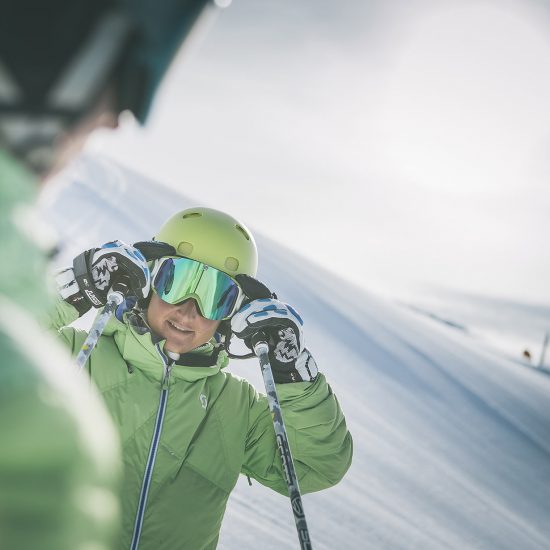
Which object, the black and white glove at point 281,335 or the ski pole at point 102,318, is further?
the black and white glove at point 281,335

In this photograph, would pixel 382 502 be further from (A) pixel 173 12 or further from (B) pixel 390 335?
(B) pixel 390 335

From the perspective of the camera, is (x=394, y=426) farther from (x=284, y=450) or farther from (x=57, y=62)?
(x=57, y=62)

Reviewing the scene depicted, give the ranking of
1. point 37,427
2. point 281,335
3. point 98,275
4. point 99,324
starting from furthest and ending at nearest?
point 281,335, point 98,275, point 99,324, point 37,427

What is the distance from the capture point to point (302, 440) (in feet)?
9.16

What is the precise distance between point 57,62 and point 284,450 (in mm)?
2190

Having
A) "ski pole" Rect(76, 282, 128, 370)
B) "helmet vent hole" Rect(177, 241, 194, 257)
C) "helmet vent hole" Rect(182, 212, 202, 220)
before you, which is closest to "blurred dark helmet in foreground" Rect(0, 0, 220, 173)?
"ski pole" Rect(76, 282, 128, 370)

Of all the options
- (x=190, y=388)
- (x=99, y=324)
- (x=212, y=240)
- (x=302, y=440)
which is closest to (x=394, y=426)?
(x=302, y=440)

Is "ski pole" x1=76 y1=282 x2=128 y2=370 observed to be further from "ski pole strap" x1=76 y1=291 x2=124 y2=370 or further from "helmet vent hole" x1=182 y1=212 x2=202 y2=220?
"helmet vent hole" x1=182 y1=212 x2=202 y2=220

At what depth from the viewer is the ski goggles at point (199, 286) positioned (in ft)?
9.61

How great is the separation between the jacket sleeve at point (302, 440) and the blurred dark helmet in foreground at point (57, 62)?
2.29 m

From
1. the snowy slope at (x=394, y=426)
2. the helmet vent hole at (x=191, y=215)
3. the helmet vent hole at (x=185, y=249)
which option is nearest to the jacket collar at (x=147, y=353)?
the helmet vent hole at (x=185, y=249)

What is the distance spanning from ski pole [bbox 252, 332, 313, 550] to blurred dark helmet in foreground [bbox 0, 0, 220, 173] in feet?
6.71

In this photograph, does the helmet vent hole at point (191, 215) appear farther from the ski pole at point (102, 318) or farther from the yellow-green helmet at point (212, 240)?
the ski pole at point (102, 318)

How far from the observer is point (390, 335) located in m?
15.5
